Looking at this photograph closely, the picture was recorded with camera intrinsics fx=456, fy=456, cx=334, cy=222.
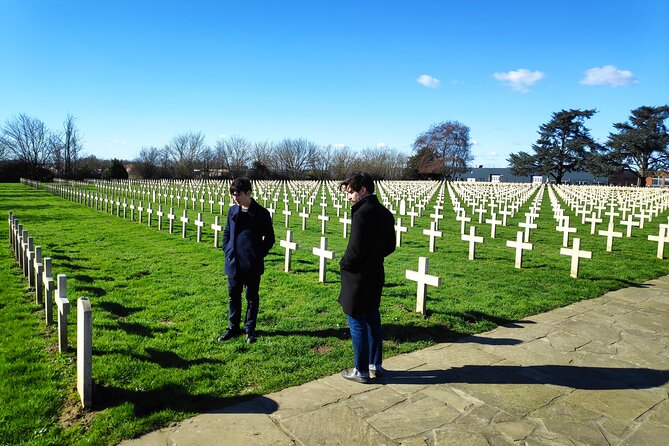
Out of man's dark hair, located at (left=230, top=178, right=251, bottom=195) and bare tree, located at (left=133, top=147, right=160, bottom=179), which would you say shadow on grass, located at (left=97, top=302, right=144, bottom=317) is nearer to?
man's dark hair, located at (left=230, top=178, right=251, bottom=195)

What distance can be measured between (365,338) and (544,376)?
64.0 inches

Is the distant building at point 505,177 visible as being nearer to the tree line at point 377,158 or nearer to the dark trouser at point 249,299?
the tree line at point 377,158

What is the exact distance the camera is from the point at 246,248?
4.61 metres

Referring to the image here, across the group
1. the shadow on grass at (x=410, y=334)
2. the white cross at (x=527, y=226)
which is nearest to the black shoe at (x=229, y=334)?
the shadow on grass at (x=410, y=334)

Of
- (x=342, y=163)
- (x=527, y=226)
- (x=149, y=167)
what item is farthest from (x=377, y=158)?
(x=527, y=226)

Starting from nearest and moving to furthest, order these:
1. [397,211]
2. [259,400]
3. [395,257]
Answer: [259,400] → [395,257] → [397,211]

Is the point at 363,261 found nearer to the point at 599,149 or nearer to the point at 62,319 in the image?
the point at 62,319

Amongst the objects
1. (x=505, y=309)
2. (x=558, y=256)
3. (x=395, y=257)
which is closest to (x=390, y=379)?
(x=505, y=309)

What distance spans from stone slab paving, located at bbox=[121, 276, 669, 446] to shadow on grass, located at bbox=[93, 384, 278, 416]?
1.1 inches

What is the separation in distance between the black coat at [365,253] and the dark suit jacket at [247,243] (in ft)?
4.14

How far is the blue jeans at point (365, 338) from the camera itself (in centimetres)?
371

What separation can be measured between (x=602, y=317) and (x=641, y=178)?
208ft

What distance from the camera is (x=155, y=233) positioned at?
13.2 m

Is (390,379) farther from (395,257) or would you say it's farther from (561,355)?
(395,257)
